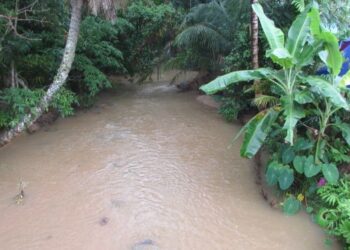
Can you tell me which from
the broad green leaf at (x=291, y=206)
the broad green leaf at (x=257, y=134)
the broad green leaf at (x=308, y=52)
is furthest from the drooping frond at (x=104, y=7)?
the broad green leaf at (x=291, y=206)

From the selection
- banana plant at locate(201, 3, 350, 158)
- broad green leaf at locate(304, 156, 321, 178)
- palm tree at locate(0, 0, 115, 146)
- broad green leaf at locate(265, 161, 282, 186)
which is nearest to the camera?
banana plant at locate(201, 3, 350, 158)

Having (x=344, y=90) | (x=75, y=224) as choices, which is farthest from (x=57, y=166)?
(x=344, y=90)

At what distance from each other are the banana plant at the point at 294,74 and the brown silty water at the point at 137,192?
3.40 ft

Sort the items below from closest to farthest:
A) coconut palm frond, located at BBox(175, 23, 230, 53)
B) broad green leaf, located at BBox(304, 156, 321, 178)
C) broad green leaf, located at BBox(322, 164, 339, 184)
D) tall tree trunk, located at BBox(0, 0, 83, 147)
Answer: broad green leaf, located at BBox(322, 164, 339, 184), broad green leaf, located at BBox(304, 156, 321, 178), tall tree trunk, located at BBox(0, 0, 83, 147), coconut palm frond, located at BBox(175, 23, 230, 53)

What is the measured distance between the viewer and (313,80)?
4609 millimetres

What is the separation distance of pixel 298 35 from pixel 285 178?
198 cm

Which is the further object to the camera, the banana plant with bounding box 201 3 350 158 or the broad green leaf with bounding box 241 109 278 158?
the broad green leaf with bounding box 241 109 278 158

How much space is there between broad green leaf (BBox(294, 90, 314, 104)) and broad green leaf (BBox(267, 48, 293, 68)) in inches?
15.8

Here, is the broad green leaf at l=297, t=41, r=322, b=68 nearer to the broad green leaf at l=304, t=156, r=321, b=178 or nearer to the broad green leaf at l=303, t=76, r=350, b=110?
the broad green leaf at l=303, t=76, r=350, b=110

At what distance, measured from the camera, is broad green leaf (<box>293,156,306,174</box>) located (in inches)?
196

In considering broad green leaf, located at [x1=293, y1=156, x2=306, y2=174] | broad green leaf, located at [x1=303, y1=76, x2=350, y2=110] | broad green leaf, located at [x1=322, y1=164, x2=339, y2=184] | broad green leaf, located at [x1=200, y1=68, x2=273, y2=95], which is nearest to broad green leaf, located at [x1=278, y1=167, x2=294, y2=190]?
broad green leaf, located at [x1=293, y1=156, x2=306, y2=174]

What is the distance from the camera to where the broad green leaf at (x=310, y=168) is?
4863 millimetres

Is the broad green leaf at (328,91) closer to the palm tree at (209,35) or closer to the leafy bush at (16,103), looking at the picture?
the palm tree at (209,35)

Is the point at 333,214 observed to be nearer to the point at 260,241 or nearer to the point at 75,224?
the point at 260,241
